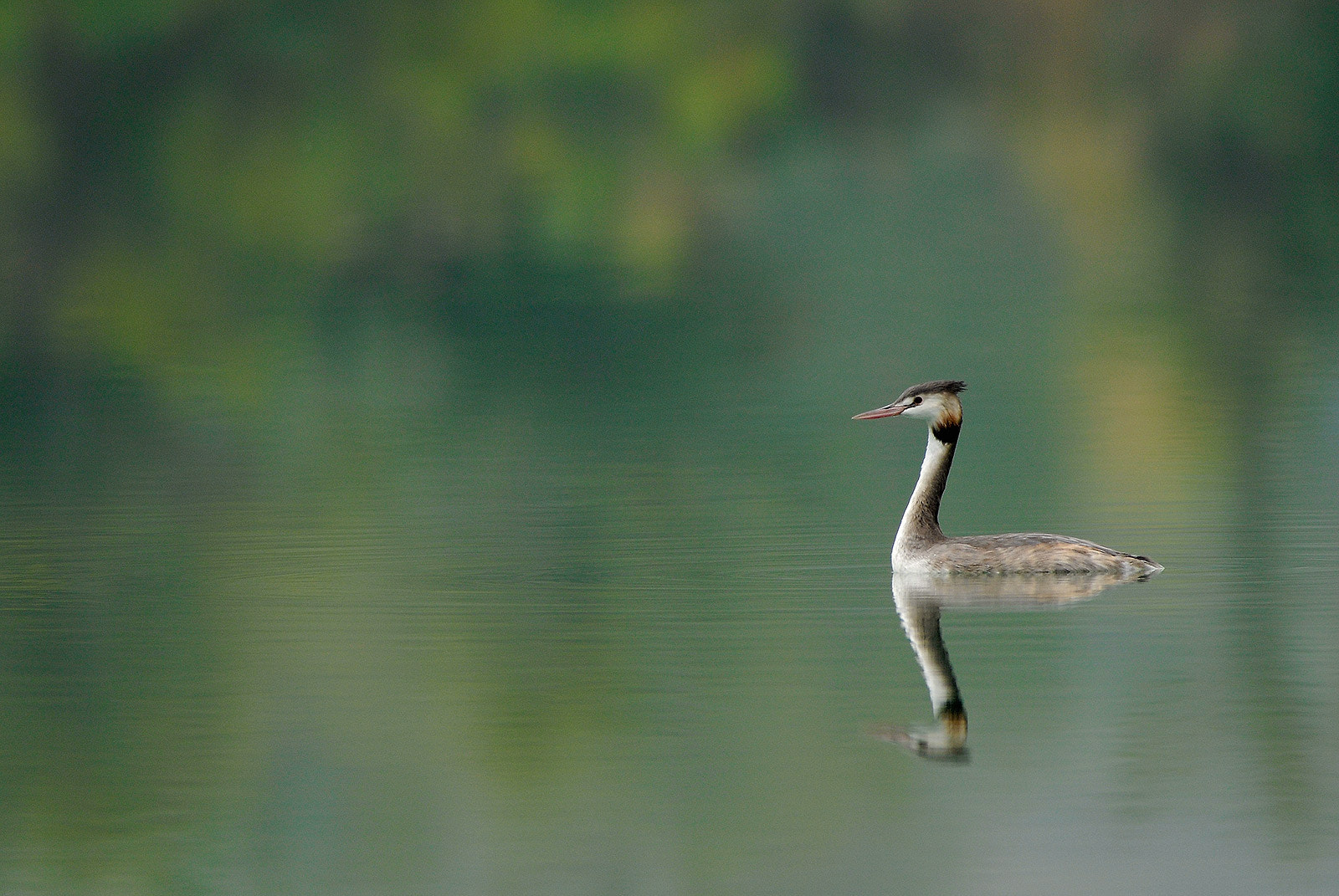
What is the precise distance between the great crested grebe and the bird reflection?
0.16 ft

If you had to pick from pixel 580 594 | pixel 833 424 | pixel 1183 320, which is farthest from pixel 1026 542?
pixel 1183 320

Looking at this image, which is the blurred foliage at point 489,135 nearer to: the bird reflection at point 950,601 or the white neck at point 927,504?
the white neck at point 927,504

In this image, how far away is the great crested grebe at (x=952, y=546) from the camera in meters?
11.8

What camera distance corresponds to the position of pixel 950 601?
11453mm

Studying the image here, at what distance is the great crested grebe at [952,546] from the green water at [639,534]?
0.86 ft

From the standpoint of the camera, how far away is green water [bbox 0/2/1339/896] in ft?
26.4

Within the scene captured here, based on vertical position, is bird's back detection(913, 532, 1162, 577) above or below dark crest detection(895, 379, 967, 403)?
below

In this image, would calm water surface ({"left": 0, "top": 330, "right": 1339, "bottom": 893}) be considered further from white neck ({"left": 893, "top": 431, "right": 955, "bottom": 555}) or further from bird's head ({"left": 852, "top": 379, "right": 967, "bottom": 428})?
bird's head ({"left": 852, "top": 379, "right": 967, "bottom": 428})

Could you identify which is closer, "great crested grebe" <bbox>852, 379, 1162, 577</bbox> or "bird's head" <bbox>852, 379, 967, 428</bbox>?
"great crested grebe" <bbox>852, 379, 1162, 577</bbox>

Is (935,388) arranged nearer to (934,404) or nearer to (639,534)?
(934,404)

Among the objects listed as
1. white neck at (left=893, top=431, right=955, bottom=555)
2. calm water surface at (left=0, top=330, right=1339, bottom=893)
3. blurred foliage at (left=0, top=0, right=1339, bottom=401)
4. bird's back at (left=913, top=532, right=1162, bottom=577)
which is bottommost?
calm water surface at (left=0, top=330, right=1339, bottom=893)

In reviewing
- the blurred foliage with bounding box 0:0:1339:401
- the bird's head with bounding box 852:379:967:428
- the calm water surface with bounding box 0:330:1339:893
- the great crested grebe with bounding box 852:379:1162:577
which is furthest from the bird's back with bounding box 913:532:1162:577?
the blurred foliage with bounding box 0:0:1339:401

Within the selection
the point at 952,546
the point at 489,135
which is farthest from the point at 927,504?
the point at 489,135

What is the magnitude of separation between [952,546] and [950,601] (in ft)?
2.08
